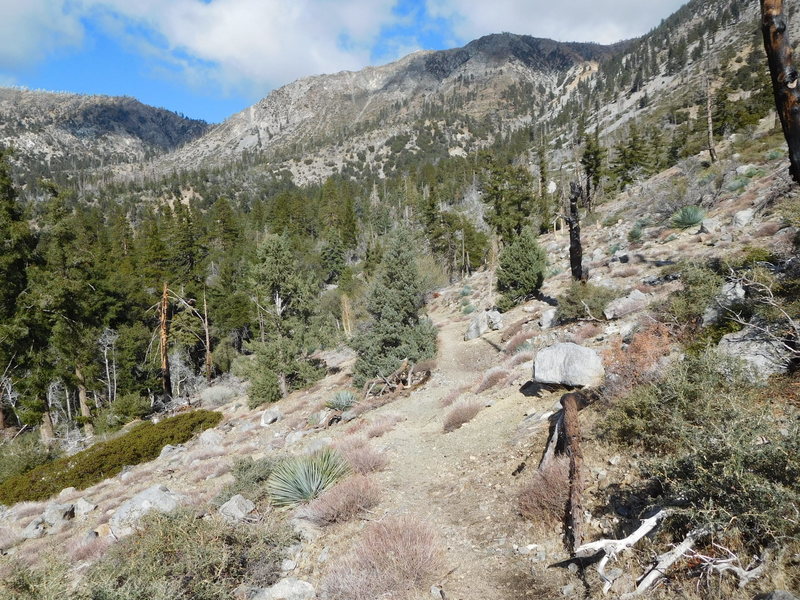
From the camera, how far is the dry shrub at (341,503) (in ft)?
21.2

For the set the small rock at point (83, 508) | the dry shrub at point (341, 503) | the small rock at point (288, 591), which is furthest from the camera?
the small rock at point (83, 508)

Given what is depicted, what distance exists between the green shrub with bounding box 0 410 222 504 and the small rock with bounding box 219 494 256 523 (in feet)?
39.6

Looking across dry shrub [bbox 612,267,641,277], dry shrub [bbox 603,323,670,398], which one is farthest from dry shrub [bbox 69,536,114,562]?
dry shrub [bbox 612,267,641,277]

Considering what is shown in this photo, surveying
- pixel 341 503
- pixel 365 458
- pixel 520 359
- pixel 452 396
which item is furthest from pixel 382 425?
pixel 341 503

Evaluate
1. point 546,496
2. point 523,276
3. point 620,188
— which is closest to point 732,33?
point 620,188

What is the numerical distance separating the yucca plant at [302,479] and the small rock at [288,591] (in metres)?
2.38

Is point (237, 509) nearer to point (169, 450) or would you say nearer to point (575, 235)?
point (169, 450)

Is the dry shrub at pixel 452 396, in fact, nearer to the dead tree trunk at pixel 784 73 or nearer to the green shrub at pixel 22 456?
the dead tree trunk at pixel 784 73

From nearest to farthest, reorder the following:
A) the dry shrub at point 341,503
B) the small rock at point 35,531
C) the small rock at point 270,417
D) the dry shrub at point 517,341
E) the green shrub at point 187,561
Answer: the green shrub at point 187,561, the dry shrub at point 341,503, the small rock at point 35,531, the dry shrub at point 517,341, the small rock at point 270,417

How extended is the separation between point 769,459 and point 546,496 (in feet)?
8.38

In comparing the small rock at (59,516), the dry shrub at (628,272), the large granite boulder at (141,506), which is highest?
the dry shrub at (628,272)

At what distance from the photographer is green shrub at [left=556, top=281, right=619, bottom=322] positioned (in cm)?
1399

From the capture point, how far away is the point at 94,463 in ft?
53.4

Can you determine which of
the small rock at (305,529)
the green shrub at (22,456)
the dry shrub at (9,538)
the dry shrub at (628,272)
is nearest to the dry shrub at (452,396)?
the small rock at (305,529)
